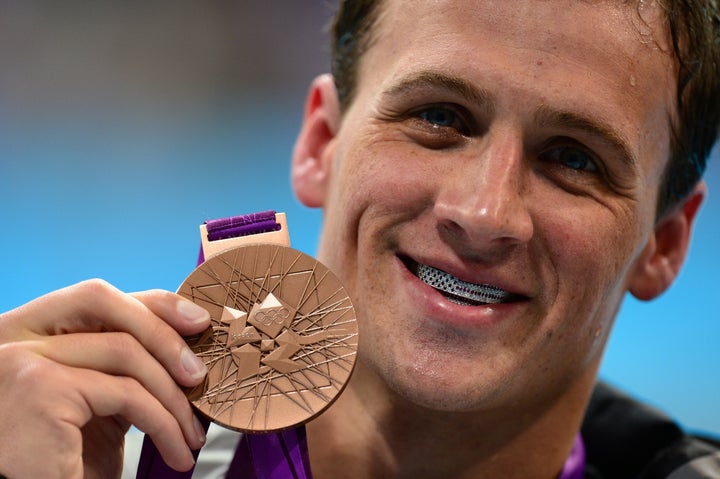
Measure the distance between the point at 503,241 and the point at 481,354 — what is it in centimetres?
22

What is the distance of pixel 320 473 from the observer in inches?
82.3

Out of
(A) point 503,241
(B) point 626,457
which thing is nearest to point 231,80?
(B) point 626,457

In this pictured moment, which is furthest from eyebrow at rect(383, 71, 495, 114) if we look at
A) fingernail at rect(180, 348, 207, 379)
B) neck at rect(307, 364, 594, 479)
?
fingernail at rect(180, 348, 207, 379)

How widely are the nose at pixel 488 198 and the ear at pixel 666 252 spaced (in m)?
0.58

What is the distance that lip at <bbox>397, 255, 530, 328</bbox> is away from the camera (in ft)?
5.75

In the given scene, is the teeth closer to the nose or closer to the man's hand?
the nose

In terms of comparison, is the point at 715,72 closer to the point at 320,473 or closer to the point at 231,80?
the point at 320,473

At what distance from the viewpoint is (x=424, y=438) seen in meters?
2.01

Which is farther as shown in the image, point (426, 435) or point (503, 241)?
point (426, 435)

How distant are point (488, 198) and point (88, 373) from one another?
A: 2.48ft

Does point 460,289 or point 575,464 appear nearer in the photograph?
point 460,289

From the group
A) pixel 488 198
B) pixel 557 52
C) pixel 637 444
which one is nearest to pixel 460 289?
pixel 488 198

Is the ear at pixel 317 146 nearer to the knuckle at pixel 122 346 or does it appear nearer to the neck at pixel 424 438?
the neck at pixel 424 438

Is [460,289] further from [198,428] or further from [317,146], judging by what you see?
[317,146]
